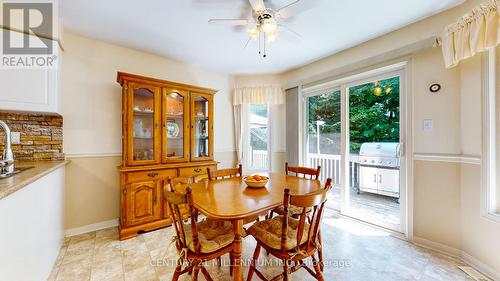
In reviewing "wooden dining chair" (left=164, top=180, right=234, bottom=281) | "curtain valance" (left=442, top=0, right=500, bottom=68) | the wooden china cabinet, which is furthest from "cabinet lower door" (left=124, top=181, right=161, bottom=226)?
"curtain valance" (left=442, top=0, right=500, bottom=68)

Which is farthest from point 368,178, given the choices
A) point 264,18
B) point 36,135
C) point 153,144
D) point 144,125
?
point 36,135

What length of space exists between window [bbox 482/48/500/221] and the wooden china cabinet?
2637mm

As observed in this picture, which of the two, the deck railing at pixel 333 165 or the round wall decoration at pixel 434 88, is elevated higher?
the round wall decoration at pixel 434 88

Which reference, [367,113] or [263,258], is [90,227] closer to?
[263,258]

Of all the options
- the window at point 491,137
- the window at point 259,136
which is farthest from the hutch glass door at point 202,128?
the window at point 491,137

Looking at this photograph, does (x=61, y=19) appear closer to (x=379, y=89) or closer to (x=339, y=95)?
(x=339, y=95)

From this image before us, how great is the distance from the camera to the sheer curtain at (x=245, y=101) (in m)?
3.67

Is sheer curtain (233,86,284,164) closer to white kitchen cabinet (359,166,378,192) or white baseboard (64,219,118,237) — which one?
white kitchen cabinet (359,166,378,192)

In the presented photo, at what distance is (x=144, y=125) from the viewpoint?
255 cm

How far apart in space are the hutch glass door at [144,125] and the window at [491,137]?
3.39 meters

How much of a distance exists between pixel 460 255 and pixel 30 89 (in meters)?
4.38

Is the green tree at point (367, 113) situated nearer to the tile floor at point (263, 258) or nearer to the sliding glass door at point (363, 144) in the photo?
the sliding glass door at point (363, 144)

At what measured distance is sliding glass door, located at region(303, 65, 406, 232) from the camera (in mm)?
2504

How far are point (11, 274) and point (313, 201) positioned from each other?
1706 mm
